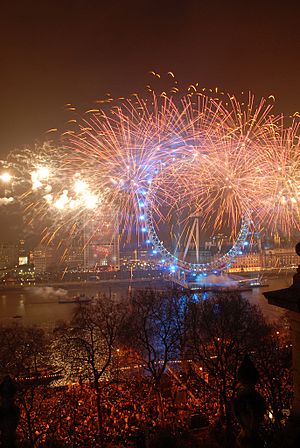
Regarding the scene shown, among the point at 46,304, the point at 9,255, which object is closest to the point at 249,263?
the point at 46,304

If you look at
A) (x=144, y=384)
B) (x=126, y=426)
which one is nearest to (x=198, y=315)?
(x=144, y=384)

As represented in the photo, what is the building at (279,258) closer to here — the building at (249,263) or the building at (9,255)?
the building at (249,263)

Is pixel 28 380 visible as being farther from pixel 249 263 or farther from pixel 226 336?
pixel 249 263

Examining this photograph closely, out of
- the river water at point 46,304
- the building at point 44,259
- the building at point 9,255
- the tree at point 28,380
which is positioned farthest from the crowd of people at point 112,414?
the building at point 9,255

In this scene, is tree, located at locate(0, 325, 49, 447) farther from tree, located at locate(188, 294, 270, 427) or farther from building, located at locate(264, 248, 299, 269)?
building, located at locate(264, 248, 299, 269)

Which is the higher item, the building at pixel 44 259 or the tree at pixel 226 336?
the building at pixel 44 259

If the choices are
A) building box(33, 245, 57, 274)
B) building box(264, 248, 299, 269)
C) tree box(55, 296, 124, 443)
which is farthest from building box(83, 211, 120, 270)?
tree box(55, 296, 124, 443)

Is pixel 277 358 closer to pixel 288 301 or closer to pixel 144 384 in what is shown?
pixel 144 384
